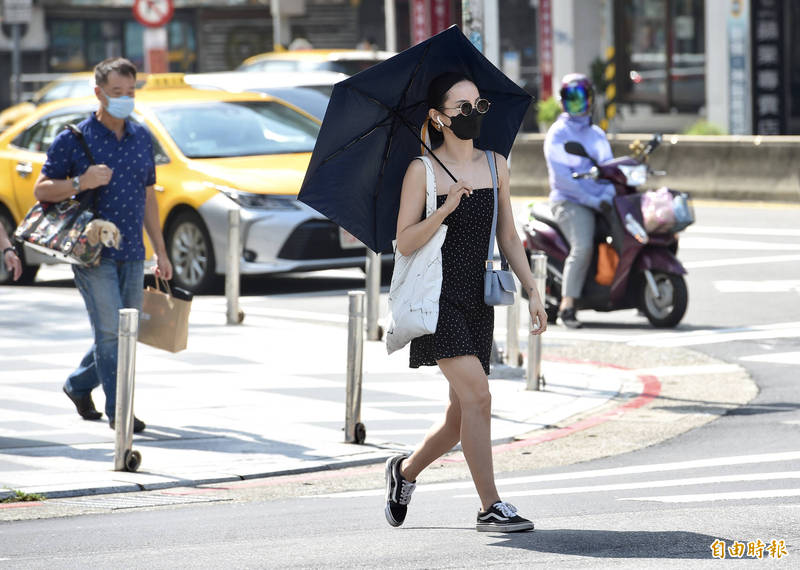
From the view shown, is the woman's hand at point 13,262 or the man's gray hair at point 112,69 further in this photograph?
the man's gray hair at point 112,69

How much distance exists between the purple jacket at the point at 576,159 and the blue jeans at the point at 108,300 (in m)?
4.35

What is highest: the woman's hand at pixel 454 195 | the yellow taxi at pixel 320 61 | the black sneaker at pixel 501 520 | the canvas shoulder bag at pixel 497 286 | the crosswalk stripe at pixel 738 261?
the yellow taxi at pixel 320 61

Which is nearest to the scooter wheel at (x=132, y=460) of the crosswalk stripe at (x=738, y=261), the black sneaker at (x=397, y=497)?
the black sneaker at (x=397, y=497)

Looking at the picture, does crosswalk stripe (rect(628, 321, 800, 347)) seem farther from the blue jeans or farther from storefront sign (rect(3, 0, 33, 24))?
storefront sign (rect(3, 0, 33, 24))

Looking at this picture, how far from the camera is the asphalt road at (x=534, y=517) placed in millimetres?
6102

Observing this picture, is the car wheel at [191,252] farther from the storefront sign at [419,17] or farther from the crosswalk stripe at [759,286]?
the storefront sign at [419,17]

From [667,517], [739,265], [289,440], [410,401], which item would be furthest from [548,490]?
[739,265]

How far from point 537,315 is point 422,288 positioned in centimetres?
57

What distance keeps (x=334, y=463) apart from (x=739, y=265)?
356 inches

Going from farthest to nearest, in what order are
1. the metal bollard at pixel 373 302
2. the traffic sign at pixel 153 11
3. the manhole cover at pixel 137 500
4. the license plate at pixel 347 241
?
the traffic sign at pixel 153 11 < the license plate at pixel 347 241 < the metal bollard at pixel 373 302 < the manhole cover at pixel 137 500

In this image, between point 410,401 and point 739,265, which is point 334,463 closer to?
point 410,401

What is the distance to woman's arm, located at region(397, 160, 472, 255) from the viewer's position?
20.8 feet

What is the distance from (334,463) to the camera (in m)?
8.59

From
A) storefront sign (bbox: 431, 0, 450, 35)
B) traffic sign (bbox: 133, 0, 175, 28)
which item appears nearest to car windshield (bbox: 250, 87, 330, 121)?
traffic sign (bbox: 133, 0, 175, 28)
